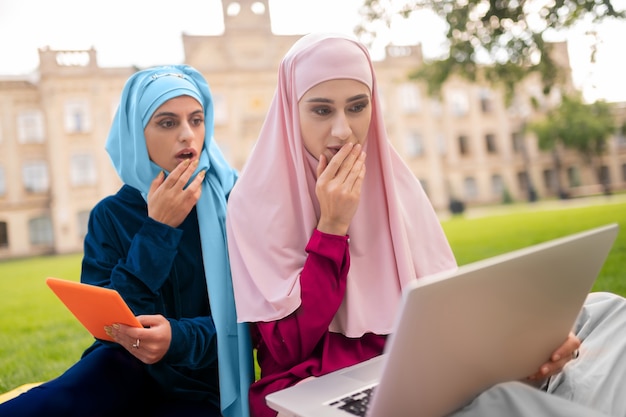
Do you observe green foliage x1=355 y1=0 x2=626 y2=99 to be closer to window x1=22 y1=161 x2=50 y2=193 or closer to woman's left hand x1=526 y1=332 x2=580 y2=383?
woman's left hand x1=526 y1=332 x2=580 y2=383

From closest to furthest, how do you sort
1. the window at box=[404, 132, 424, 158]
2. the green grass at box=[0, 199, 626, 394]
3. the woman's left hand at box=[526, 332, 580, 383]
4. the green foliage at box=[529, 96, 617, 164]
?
the woman's left hand at box=[526, 332, 580, 383] → the green grass at box=[0, 199, 626, 394] → the green foliage at box=[529, 96, 617, 164] → the window at box=[404, 132, 424, 158]

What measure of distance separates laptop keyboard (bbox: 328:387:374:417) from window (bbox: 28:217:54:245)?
17.0 metres

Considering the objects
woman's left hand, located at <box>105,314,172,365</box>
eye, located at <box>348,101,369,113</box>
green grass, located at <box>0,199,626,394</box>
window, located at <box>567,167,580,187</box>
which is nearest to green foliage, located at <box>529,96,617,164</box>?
window, located at <box>567,167,580,187</box>

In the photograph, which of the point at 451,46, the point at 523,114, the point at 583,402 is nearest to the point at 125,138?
the point at 583,402

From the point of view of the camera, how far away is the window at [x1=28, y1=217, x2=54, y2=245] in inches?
625

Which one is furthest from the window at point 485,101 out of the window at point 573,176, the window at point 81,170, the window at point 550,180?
the window at point 81,170

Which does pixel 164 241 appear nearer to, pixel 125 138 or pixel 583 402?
pixel 125 138

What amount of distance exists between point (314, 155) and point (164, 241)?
0.47 meters

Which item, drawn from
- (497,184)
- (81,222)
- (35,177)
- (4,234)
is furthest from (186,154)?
(497,184)

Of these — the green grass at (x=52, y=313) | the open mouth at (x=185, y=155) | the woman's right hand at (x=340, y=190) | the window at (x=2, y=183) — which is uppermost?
the window at (x=2, y=183)

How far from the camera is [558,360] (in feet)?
3.33

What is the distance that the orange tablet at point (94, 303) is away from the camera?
40.9 inches

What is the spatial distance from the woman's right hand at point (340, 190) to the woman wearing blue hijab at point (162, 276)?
41 cm

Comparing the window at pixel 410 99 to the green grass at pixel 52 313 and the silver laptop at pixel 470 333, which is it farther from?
the silver laptop at pixel 470 333
